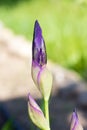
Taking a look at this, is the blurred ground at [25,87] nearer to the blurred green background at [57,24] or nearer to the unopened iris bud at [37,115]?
the blurred green background at [57,24]

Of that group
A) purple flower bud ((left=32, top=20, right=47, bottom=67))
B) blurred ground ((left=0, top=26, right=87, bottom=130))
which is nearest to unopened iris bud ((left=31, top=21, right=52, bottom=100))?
purple flower bud ((left=32, top=20, right=47, bottom=67))

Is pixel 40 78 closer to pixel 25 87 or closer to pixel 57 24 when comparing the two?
pixel 25 87

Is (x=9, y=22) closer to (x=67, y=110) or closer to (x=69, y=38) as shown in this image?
(x=69, y=38)

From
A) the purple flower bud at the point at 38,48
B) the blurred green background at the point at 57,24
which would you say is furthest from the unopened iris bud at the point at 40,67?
the blurred green background at the point at 57,24

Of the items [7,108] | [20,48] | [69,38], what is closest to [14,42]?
[20,48]

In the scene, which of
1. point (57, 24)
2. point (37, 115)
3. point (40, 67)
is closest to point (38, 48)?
point (40, 67)

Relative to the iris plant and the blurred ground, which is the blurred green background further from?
the iris plant
